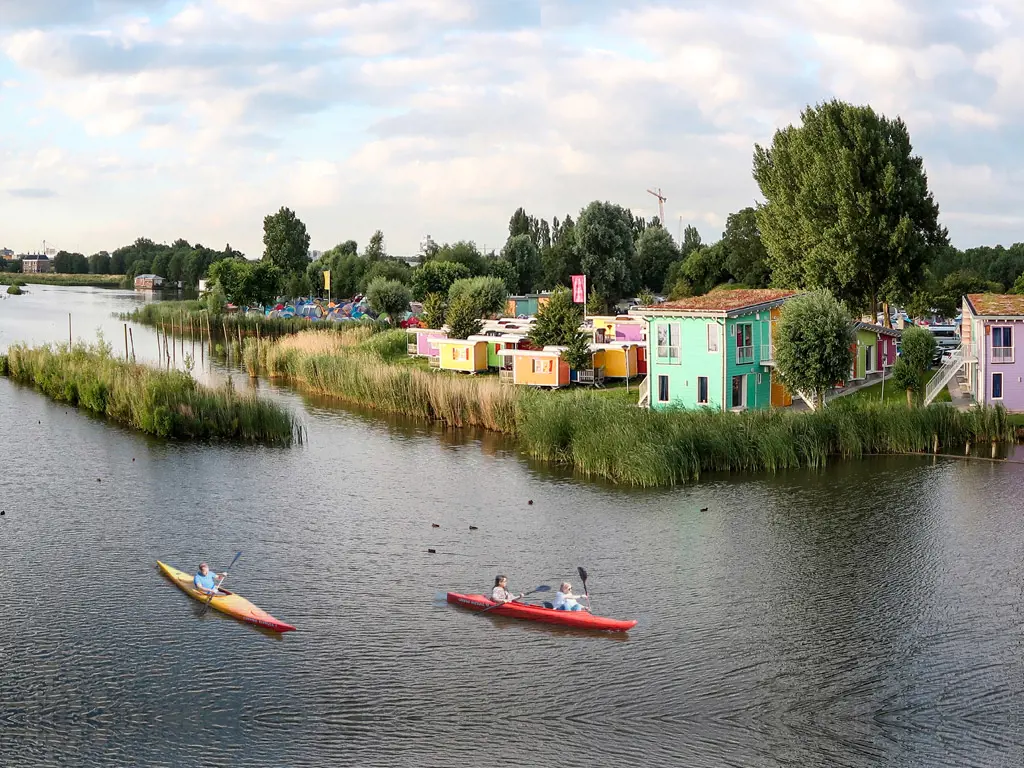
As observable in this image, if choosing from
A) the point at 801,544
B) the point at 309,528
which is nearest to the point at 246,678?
the point at 309,528

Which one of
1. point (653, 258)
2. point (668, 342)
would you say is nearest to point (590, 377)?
point (668, 342)

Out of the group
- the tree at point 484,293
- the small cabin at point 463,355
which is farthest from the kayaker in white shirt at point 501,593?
the tree at point 484,293

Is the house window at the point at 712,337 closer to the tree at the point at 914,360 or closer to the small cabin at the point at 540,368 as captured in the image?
the tree at the point at 914,360

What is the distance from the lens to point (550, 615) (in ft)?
88.3

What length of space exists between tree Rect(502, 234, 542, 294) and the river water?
96.7 meters

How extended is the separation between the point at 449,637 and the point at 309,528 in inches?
416

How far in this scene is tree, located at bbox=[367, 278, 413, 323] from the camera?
343 ft

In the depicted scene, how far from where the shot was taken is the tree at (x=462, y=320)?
73000mm

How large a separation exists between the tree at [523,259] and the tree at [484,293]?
4387cm

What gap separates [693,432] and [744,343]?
35.6 ft

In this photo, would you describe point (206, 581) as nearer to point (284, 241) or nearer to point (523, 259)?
point (523, 259)

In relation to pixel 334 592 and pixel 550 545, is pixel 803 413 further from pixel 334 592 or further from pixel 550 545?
pixel 334 592

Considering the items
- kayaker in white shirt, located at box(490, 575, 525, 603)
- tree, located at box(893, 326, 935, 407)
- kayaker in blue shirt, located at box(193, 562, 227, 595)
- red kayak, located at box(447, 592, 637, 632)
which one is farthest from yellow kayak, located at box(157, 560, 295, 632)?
tree, located at box(893, 326, 935, 407)

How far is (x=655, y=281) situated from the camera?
13675 cm
